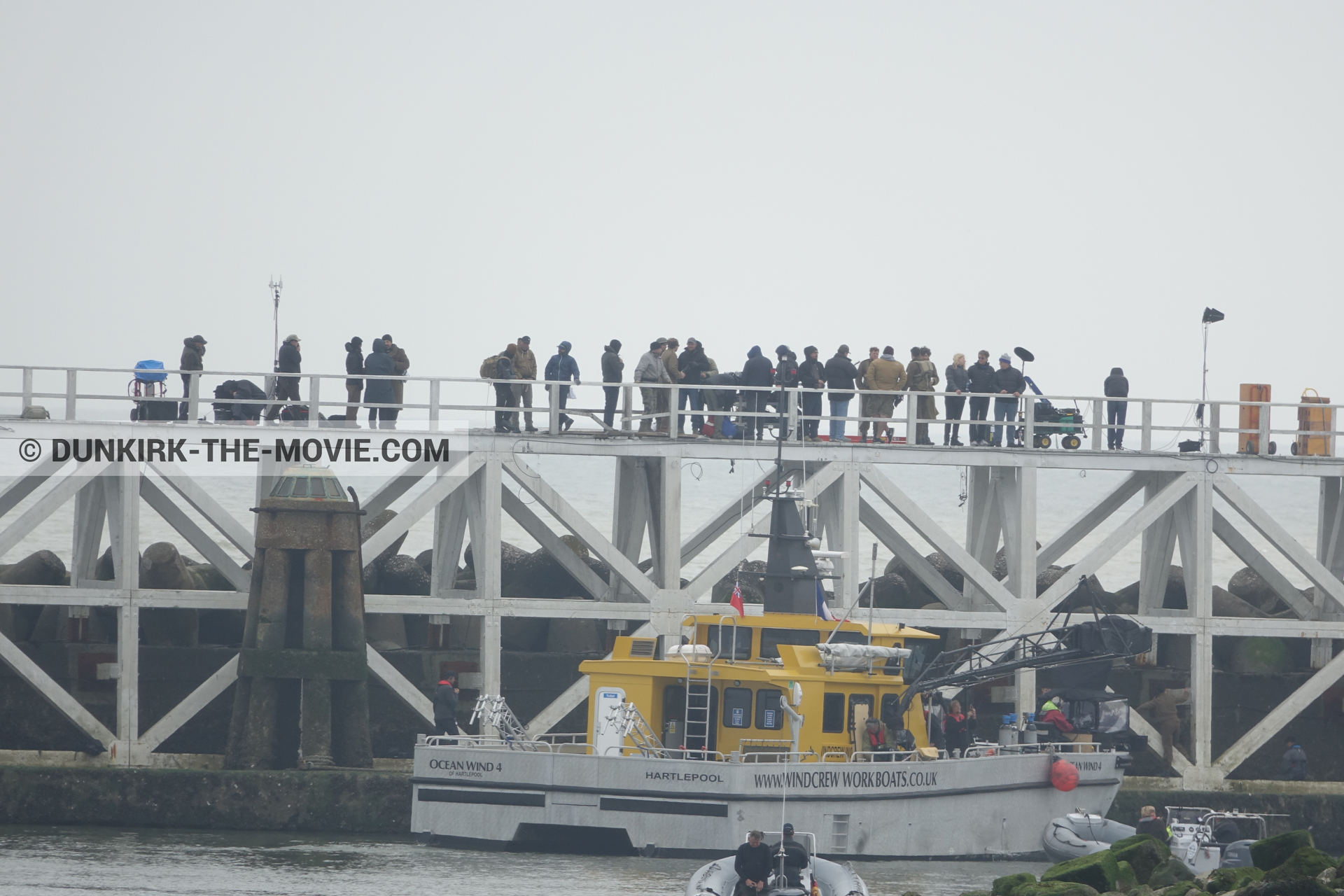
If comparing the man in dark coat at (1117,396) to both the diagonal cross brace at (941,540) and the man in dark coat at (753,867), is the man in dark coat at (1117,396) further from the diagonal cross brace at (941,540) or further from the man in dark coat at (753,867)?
the man in dark coat at (753,867)

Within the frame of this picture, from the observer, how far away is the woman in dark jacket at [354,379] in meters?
30.4

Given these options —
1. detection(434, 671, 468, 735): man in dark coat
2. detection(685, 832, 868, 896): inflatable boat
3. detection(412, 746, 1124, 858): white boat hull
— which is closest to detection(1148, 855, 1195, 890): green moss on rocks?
detection(685, 832, 868, 896): inflatable boat

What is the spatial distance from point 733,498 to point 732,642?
4772cm

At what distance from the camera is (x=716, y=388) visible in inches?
1161

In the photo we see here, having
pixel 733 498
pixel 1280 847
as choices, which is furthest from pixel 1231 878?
pixel 733 498

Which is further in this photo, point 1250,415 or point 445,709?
point 1250,415

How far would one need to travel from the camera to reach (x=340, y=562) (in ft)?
92.6

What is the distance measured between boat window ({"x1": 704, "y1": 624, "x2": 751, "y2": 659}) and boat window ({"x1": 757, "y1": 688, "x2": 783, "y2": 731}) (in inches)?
33.0

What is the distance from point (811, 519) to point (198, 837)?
9.68 metres

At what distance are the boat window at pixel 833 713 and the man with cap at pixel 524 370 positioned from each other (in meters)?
6.84

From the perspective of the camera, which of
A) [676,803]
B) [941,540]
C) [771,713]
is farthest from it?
[941,540]

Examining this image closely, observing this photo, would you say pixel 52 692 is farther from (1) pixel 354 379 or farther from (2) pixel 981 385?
(2) pixel 981 385

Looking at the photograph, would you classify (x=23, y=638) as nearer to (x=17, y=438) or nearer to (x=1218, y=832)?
(x=17, y=438)

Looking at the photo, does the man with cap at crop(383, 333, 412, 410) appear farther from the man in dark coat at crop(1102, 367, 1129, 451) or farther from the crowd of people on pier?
the man in dark coat at crop(1102, 367, 1129, 451)
